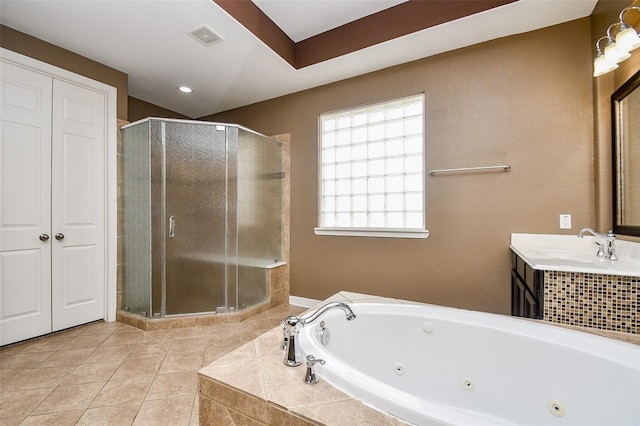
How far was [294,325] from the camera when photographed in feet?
3.41

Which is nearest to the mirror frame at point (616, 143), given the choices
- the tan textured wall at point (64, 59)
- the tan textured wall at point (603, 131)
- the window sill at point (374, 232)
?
the tan textured wall at point (603, 131)

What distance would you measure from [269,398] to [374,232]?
1.90 metres

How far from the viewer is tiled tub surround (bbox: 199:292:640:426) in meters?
0.77

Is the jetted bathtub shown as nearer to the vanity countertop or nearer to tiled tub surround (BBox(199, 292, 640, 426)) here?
tiled tub surround (BBox(199, 292, 640, 426))

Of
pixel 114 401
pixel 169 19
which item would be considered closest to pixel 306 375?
pixel 114 401

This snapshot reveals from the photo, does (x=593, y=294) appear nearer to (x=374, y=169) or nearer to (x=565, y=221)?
(x=565, y=221)

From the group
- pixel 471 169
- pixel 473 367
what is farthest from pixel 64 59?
pixel 473 367

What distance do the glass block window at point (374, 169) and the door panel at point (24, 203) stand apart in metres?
2.30

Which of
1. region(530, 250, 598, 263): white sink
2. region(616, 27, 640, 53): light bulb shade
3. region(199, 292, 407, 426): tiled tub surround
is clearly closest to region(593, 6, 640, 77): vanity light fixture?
region(616, 27, 640, 53): light bulb shade

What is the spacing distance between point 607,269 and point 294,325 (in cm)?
139

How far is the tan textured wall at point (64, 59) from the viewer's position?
6.61 ft

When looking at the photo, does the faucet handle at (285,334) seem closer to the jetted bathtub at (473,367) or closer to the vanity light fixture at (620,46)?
the jetted bathtub at (473,367)

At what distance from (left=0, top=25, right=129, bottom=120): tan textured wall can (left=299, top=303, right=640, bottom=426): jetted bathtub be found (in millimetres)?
2882

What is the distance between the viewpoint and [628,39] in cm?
129
